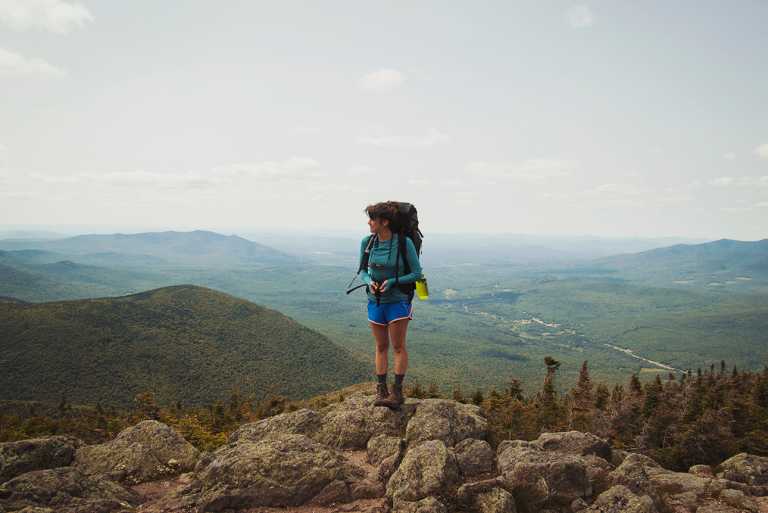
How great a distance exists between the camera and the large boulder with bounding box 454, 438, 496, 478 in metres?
9.03

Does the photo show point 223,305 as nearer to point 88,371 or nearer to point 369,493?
point 88,371

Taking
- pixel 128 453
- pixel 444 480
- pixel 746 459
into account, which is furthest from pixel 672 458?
pixel 128 453

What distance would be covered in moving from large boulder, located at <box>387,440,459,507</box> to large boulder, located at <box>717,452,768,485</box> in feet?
35.3

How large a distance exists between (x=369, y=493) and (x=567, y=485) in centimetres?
408

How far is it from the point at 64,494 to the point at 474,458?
831cm

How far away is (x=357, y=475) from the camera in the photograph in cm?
866

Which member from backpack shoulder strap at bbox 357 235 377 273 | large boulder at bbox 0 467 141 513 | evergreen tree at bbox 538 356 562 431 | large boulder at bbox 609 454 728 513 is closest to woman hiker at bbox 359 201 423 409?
backpack shoulder strap at bbox 357 235 377 273

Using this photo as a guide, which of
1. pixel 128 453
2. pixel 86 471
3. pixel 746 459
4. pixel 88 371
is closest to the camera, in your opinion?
pixel 86 471

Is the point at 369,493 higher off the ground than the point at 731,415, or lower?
higher

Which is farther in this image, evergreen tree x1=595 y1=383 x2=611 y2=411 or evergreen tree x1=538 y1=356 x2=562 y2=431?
evergreen tree x1=595 y1=383 x2=611 y2=411

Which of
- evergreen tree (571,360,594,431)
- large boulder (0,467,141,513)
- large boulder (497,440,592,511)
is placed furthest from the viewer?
evergreen tree (571,360,594,431)

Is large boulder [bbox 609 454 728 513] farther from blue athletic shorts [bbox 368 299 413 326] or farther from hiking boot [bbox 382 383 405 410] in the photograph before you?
blue athletic shorts [bbox 368 299 413 326]

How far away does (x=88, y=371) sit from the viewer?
4085 inches

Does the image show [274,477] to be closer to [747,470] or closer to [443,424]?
[443,424]
